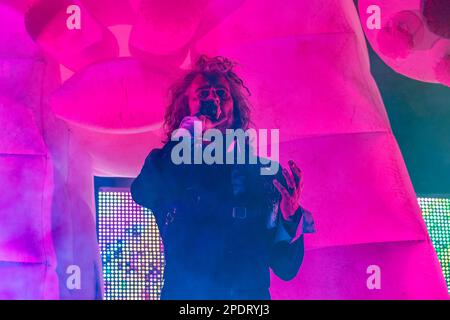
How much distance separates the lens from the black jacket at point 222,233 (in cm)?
231

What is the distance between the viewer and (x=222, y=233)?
232 cm

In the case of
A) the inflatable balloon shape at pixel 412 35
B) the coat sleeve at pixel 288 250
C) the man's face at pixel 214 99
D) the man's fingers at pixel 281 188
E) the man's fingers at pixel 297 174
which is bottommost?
the coat sleeve at pixel 288 250

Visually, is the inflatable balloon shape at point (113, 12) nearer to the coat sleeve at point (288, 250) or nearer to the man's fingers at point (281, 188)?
the man's fingers at point (281, 188)

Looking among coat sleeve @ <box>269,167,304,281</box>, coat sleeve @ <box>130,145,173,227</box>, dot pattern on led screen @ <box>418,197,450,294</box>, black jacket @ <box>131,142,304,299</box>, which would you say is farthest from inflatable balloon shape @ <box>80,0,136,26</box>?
dot pattern on led screen @ <box>418,197,450,294</box>

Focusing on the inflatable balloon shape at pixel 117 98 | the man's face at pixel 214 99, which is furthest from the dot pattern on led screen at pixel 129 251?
the man's face at pixel 214 99

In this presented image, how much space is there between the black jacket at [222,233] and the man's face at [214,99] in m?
0.19

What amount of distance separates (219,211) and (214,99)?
488 millimetres

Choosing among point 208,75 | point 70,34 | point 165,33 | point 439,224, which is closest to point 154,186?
point 208,75

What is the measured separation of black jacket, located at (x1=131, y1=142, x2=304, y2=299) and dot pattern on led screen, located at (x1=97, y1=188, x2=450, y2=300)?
0.05 meters

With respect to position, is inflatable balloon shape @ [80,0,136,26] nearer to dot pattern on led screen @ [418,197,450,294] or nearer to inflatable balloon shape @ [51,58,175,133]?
inflatable balloon shape @ [51,58,175,133]

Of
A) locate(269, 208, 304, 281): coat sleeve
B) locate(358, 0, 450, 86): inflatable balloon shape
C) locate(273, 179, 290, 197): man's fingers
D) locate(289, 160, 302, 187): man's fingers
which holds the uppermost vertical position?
locate(358, 0, 450, 86): inflatable balloon shape

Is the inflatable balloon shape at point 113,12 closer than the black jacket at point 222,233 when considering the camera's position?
No

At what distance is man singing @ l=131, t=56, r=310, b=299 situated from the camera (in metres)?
2.31
